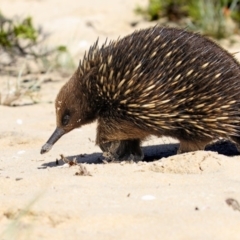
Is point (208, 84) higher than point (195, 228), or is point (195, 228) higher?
point (208, 84)

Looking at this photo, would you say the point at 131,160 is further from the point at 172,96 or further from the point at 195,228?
the point at 195,228

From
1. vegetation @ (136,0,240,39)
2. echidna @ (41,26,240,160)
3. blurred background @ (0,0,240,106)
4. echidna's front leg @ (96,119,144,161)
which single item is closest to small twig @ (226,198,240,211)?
echidna @ (41,26,240,160)

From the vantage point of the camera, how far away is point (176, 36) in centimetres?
587

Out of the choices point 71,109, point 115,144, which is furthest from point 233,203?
point 71,109

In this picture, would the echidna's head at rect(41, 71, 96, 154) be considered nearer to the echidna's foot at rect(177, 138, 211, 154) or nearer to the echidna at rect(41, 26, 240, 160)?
the echidna at rect(41, 26, 240, 160)

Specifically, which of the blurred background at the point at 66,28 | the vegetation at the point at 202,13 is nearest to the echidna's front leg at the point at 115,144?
the blurred background at the point at 66,28

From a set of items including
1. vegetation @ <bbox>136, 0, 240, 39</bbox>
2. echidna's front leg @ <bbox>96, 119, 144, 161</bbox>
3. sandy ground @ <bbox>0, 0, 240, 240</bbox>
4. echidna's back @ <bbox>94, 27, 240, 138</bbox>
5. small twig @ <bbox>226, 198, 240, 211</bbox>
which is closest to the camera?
sandy ground @ <bbox>0, 0, 240, 240</bbox>

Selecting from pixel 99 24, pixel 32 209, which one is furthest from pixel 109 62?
pixel 99 24

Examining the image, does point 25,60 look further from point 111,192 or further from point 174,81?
point 111,192

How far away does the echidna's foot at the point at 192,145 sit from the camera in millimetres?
6027

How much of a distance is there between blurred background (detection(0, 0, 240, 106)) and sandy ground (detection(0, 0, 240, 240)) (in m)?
2.06

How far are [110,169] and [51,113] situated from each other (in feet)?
9.40

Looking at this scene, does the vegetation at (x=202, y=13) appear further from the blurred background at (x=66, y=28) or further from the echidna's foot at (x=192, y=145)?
the echidna's foot at (x=192, y=145)

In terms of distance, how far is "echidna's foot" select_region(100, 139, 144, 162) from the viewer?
6.21m
